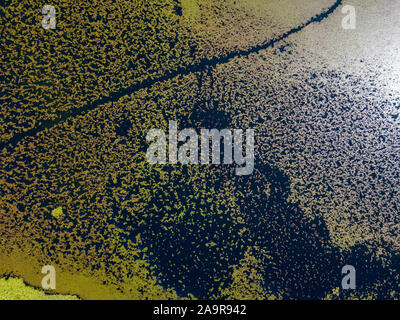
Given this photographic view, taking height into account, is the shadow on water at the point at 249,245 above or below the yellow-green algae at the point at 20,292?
above

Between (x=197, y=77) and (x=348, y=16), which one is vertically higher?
(x=348, y=16)

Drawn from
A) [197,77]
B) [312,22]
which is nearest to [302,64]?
[312,22]

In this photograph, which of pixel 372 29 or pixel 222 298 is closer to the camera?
pixel 222 298

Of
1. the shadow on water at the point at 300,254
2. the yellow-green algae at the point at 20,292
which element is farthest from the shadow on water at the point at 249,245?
the yellow-green algae at the point at 20,292

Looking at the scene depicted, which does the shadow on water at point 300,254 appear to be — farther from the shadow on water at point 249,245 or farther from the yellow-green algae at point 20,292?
the yellow-green algae at point 20,292

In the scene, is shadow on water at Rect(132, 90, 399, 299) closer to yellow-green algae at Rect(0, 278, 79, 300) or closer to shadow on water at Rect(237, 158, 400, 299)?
shadow on water at Rect(237, 158, 400, 299)

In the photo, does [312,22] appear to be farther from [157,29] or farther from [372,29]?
[157,29]
